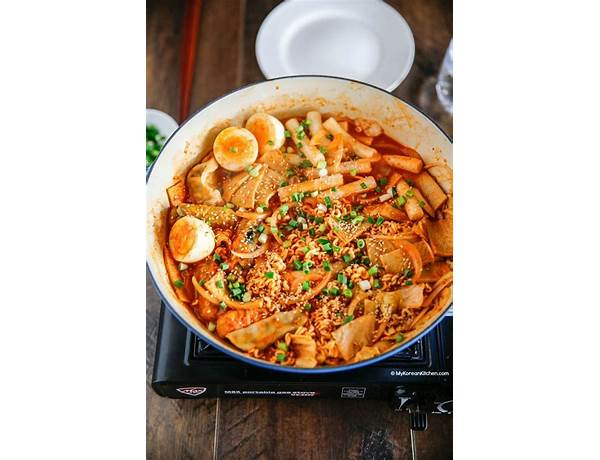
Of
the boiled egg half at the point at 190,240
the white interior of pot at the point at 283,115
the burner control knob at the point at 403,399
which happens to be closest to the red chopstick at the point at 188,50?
the white interior of pot at the point at 283,115

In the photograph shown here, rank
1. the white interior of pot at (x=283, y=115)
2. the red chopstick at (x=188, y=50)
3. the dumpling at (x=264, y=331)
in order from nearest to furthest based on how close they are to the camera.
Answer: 1. the dumpling at (x=264, y=331)
2. the white interior of pot at (x=283, y=115)
3. the red chopstick at (x=188, y=50)

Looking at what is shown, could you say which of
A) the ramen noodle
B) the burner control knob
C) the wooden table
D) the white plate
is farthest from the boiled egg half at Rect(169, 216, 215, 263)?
the white plate

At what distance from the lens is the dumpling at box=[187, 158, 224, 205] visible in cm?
124

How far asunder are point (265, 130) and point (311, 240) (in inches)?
10.2

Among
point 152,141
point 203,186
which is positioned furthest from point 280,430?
point 152,141

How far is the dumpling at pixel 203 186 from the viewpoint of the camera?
1243 mm

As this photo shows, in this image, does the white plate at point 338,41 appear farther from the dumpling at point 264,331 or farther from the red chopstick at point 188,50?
the dumpling at point 264,331

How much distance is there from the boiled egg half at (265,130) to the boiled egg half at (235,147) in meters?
0.03

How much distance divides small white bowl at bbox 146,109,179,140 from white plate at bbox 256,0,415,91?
0.89ft

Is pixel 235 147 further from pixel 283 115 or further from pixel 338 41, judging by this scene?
pixel 338 41

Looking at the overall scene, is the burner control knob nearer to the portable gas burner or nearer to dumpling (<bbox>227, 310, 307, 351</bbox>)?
the portable gas burner
